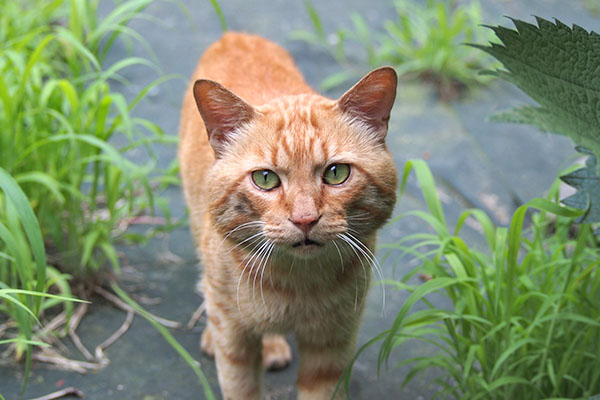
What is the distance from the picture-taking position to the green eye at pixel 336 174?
1961mm

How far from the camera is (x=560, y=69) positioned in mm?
1752

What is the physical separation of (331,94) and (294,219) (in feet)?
10.0

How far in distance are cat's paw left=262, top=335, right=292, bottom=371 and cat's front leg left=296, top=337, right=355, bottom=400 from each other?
16.6 inches

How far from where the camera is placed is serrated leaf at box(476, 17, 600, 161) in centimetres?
171

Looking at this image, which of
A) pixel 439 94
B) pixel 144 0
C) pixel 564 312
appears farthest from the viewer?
pixel 439 94

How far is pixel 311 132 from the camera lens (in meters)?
1.99

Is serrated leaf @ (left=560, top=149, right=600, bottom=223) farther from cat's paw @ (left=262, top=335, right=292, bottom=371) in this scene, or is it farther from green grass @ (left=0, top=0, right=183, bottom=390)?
green grass @ (left=0, top=0, right=183, bottom=390)

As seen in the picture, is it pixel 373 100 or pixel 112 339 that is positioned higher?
pixel 373 100

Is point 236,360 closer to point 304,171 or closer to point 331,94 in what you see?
point 304,171

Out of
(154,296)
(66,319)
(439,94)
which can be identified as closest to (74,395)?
(66,319)

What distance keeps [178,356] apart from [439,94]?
9.28ft

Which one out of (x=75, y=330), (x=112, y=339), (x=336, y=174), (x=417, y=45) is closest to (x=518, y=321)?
(x=336, y=174)

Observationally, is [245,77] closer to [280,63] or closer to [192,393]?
[280,63]

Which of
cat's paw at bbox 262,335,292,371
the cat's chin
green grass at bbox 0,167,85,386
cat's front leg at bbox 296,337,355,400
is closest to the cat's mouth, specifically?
the cat's chin
